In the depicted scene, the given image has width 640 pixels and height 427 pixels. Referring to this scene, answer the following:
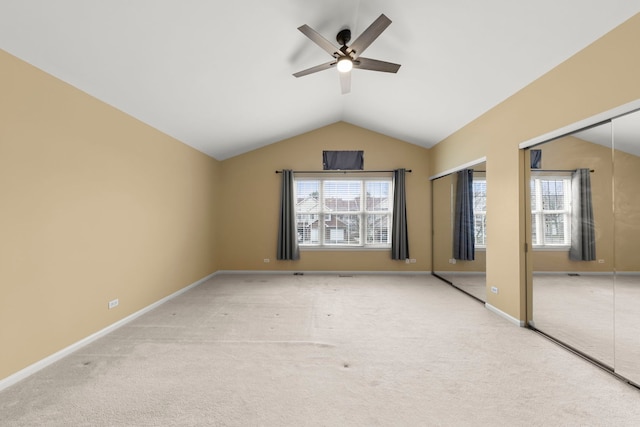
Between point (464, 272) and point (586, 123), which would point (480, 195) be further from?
point (586, 123)

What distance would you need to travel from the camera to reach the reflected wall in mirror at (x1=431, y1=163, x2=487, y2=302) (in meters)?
3.77

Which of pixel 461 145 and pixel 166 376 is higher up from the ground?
pixel 461 145

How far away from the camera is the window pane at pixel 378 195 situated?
5.50 meters

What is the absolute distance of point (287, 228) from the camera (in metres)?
5.33

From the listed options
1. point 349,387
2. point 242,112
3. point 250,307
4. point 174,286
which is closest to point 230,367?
point 349,387

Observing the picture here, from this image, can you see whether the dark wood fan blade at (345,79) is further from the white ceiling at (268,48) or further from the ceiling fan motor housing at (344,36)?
the white ceiling at (268,48)

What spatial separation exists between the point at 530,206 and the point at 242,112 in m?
3.76

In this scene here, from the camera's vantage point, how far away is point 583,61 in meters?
2.16

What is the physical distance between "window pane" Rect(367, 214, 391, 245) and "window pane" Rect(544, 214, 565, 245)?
9.57ft

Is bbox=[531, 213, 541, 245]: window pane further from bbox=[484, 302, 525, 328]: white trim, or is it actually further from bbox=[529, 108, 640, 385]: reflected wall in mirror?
bbox=[484, 302, 525, 328]: white trim

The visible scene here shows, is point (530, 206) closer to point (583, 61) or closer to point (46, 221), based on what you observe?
point (583, 61)

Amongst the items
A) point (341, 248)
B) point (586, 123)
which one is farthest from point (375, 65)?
point (341, 248)

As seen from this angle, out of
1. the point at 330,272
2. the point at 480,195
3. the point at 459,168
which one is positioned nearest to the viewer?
the point at 480,195

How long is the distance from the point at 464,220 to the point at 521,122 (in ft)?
6.15
